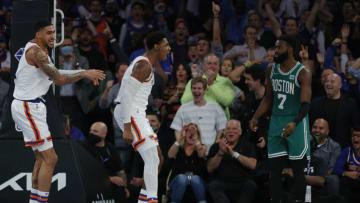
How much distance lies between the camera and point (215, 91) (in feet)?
32.5

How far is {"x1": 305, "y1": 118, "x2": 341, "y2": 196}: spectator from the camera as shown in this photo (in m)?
9.06

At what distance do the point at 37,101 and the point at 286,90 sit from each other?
2899mm

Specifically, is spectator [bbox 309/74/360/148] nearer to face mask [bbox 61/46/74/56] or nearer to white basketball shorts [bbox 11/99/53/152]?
face mask [bbox 61/46/74/56]

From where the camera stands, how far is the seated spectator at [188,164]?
9.20 meters

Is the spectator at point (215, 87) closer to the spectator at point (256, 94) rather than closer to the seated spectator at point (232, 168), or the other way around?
the spectator at point (256, 94)

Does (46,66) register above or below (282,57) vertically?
below

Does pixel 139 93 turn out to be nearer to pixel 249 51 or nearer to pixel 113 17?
pixel 249 51

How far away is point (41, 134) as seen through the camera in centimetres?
718

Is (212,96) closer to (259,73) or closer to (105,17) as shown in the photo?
(259,73)

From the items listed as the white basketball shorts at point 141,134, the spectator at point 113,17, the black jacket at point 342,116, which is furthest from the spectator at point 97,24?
the white basketball shorts at point 141,134

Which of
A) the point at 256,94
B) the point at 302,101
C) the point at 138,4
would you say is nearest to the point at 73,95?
the point at 138,4

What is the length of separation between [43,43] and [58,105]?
1.53 metres

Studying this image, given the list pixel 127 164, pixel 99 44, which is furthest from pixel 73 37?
pixel 127 164

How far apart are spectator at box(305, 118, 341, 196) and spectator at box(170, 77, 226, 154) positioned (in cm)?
141
